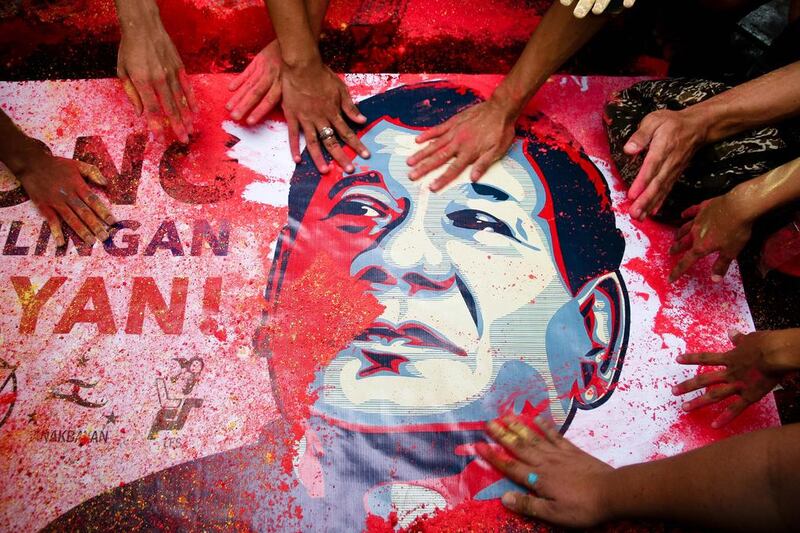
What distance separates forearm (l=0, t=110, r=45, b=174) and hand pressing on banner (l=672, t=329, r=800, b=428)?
172cm

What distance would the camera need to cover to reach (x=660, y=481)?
3.16 feet

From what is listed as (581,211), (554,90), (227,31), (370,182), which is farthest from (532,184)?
(227,31)

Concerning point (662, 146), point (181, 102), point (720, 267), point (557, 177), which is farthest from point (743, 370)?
point (181, 102)

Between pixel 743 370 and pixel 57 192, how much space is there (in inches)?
67.6

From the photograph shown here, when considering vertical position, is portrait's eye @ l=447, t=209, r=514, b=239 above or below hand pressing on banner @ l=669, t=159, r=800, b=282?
below

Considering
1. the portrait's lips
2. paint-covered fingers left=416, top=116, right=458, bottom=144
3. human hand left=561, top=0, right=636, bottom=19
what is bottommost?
the portrait's lips

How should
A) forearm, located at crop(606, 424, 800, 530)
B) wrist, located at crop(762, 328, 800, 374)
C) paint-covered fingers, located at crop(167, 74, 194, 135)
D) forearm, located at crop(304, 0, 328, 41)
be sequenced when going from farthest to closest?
1. forearm, located at crop(304, 0, 328, 41)
2. paint-covered fingers, located at crop(167, 74, 194, 135)
3. wrist, located at crop(762, 328, 800, 374)
4. forearm, located at crop(606, 424, 800, 530)

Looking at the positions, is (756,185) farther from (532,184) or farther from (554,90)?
(554,90)

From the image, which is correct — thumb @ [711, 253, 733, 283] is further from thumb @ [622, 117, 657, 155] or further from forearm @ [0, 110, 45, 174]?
forearm @ [0, 110, 45, 174]

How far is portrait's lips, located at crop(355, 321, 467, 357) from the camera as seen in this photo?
1.24 metres

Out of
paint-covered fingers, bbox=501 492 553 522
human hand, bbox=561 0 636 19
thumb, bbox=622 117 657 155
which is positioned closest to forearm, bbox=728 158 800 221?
thumb, bbox=622 117 657 155

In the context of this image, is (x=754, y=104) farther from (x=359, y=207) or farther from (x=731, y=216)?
(x=359, y=207)

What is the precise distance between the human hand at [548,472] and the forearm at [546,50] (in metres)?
0.86

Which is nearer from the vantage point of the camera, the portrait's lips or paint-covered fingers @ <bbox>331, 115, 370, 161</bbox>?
the portrait's lips
